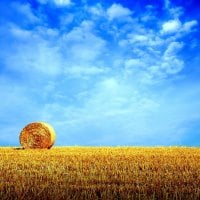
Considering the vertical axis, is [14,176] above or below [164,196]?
above

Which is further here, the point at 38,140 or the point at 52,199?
the point at 38,140

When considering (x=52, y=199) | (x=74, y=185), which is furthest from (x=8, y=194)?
(x=74, y=185)

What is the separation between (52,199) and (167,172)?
377 centimetres

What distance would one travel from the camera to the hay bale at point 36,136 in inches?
778

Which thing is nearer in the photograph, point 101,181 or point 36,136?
point 101,181

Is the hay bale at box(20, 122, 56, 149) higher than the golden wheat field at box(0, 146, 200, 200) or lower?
higher

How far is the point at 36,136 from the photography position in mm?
19719

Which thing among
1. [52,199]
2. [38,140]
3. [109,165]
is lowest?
[52,199]

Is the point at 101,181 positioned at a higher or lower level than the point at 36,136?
lower

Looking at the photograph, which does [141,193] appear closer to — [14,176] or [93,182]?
[93,182]

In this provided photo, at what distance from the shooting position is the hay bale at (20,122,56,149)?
19750 millimetres

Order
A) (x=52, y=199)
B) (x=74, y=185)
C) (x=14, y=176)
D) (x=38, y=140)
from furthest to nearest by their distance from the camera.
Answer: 1. (x=38, y=140)
2. (x=14, y=176)
3. (x=74, y=185)
4. (x=52, y=199)

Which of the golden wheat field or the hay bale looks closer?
the golden wheat field

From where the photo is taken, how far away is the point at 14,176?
9086mm
